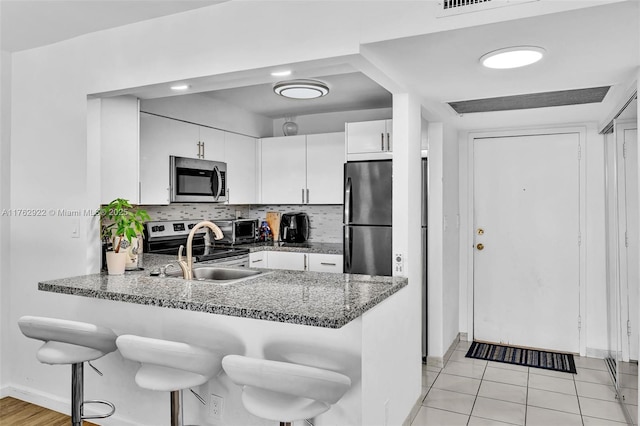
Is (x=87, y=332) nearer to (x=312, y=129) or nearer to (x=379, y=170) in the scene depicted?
(x=379, y=170)

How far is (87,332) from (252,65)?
151 cm

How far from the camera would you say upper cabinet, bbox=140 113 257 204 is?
3645 mm

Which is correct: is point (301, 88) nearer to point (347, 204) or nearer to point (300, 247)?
point (347, 204)

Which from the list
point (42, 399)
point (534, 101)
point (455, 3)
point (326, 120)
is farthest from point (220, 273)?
point (534, 101)

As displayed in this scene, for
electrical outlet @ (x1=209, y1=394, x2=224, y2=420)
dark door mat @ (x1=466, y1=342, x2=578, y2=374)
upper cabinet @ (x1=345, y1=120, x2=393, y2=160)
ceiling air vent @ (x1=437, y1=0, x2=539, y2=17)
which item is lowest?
dark door mat @ (x1=466, y1=342, x2=578, y2=374)

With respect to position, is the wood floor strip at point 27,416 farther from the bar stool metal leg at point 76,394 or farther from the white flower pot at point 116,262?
the white flower pot at point 116,262

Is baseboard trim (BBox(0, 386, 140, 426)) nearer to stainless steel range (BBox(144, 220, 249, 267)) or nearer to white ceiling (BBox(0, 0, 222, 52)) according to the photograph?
stainless steel range (BBox(144, 220, 249, 267))

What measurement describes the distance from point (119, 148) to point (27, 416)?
1.81 m

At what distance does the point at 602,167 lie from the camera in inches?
163

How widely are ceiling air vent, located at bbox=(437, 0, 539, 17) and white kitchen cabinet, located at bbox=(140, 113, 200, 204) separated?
2.55 metres

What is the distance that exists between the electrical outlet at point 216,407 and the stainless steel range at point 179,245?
4.73 feet

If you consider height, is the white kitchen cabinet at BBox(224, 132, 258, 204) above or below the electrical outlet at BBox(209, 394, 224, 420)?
above

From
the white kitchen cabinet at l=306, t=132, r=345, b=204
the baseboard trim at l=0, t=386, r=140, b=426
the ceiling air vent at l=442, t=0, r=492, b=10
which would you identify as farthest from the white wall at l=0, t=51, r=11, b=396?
the ceiling air vent at l=442, t=0, r=492, b=10

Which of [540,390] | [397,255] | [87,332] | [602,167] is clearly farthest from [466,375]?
[87,332]
